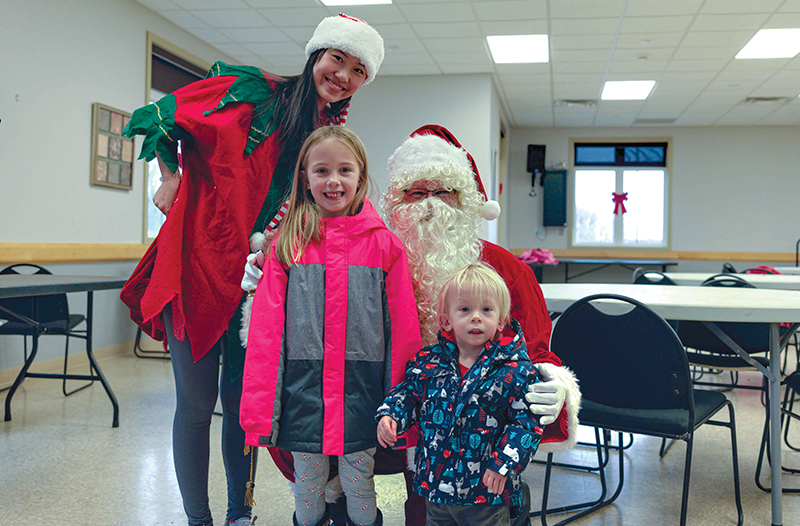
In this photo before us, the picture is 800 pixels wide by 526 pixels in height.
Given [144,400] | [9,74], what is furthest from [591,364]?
[9,74]

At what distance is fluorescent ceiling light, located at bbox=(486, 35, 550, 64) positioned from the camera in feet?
18.7

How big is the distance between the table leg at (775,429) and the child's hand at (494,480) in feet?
3.98

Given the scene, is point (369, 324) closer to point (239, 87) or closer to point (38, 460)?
point (239, 87)

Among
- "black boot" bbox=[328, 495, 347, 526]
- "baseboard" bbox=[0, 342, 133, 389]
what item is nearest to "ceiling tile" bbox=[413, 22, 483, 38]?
"baseboard" bbox=[0, 342, 133, 389]

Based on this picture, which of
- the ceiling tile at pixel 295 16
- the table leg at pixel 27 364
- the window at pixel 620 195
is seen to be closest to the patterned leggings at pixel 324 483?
the table leg at pixel 27 364

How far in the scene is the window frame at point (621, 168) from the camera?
9.89 meters

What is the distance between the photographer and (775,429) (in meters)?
1.85

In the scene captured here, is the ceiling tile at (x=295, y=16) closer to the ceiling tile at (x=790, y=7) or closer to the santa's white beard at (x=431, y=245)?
the ceiling tile at (x=790, y=7)

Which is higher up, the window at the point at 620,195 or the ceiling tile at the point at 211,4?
the ceiling tile at the point at 211,4

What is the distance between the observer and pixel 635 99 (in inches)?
310

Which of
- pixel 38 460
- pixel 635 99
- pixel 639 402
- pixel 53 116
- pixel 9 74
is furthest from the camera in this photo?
pixel 635 99

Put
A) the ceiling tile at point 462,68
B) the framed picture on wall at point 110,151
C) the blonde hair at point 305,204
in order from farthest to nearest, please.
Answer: the ceiling tile at point 462,68 → the framed picture on wall at point 110,151 → the blonde hair at point 305,204

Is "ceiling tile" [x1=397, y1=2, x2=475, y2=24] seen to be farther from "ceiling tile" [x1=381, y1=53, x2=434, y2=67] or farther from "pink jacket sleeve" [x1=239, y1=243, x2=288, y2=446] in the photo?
"pink jacket sleeve" [x1=239, y1=243, x2=288, y2=446]

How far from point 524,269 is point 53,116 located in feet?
12.9
